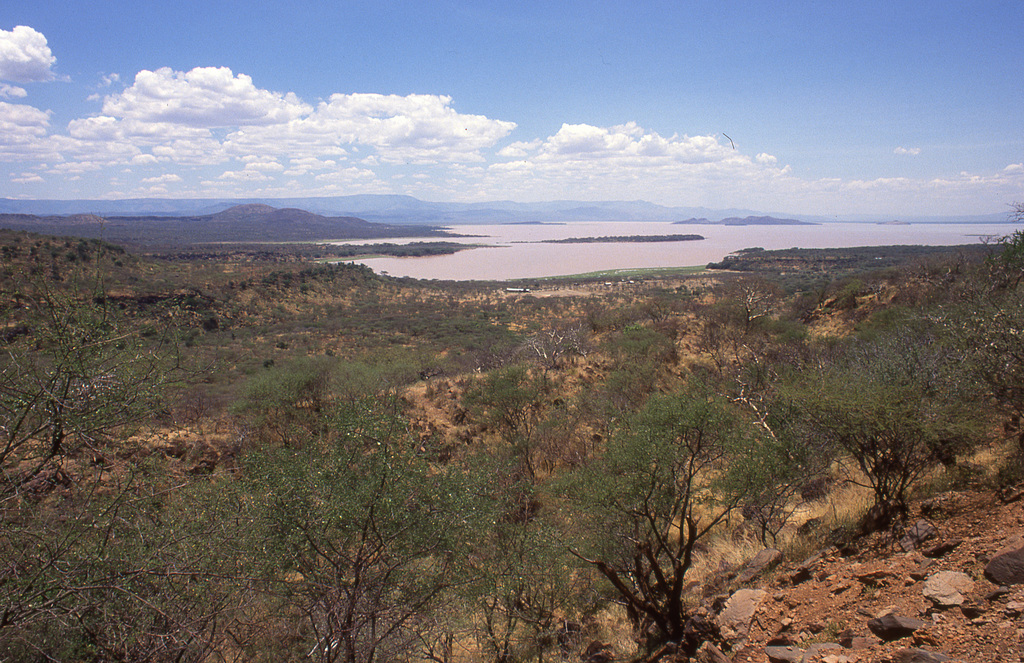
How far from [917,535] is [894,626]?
7.72 ft

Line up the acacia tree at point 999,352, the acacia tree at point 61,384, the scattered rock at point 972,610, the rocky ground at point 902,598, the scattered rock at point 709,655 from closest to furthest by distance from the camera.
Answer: the acacia tree at point 61,384 → the rocky ground at point 902,598 → the scattered rock at point 972,610 → the scattered rock at point 709,655 → the acacia tree at point 999,352

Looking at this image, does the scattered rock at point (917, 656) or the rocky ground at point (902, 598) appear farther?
the rocky ground at point (902, 598)

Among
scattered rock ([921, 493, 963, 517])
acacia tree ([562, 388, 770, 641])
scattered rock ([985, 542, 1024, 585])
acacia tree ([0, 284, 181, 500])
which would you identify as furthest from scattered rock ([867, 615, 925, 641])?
acacia tree ([0, 284, 181, 500])

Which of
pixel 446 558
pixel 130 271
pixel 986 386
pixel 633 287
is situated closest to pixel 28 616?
pixel 446 558

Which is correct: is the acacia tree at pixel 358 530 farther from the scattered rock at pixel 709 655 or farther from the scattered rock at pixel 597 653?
the scattered rock at pixel 709 655

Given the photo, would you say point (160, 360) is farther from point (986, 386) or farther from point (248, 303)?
point (248, 303)

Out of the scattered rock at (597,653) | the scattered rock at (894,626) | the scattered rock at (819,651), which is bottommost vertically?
the scattered rock at (597,653)

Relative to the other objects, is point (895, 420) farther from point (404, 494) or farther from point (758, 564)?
point (404, 494)

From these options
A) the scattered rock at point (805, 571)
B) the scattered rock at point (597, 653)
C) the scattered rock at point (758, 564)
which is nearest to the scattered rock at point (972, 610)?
the scattered rock at point (805, 571)

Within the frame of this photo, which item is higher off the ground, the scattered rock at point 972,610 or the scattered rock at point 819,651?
the scattered rock at point 972,610

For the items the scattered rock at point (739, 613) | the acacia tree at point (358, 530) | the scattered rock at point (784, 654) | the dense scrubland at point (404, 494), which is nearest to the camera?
the dense scrubland at point (404, 494)

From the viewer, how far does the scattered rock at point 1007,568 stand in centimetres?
483

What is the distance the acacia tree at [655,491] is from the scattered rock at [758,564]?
817 millimetres

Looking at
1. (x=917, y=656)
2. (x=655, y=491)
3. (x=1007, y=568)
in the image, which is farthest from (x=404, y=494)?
(x=1007, y=568)
